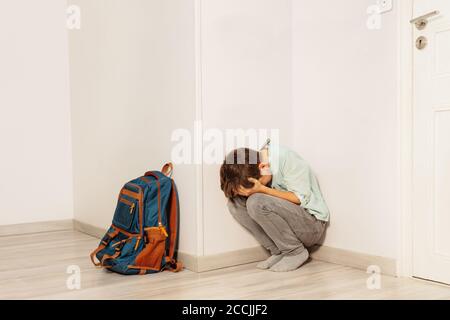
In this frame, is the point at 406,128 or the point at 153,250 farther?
the point at 153,250

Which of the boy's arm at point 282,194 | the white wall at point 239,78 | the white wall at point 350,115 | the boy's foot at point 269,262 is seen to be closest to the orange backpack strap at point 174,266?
the white wall at point 239,78

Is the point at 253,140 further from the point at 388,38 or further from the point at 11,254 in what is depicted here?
the point at 11,254

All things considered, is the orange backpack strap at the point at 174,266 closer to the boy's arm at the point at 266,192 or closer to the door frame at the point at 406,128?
the boy's arm at the point at 266,192

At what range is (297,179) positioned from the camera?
2.39 meters

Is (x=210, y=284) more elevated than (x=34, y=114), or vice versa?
(x=34, y=114)

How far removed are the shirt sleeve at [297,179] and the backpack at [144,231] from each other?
0.54 metres

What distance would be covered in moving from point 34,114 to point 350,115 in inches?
90.9

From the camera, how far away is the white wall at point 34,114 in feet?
11.6

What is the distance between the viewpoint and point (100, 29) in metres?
3.23

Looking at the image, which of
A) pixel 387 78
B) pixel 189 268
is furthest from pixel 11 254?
pixel 387 78

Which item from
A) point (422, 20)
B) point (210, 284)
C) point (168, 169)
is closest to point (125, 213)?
point (168, 169)

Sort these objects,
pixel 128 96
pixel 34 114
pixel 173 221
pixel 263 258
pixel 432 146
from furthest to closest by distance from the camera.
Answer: pixel 34 114 < pixel 128 96 < pixel 263 258 < pixel 173 221 < pixel 432 146

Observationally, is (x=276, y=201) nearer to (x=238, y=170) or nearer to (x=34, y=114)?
(x=238, y=170)

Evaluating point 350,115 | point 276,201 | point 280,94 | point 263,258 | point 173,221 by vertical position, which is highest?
point 280,94
